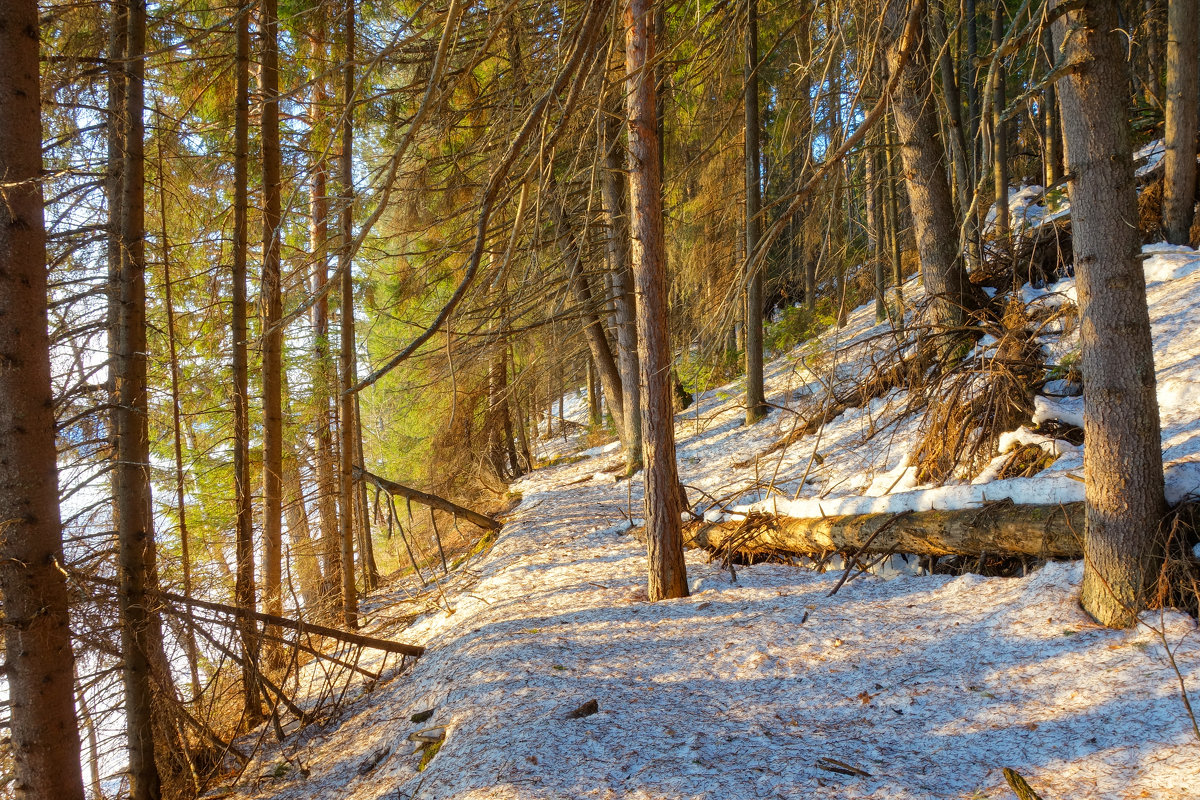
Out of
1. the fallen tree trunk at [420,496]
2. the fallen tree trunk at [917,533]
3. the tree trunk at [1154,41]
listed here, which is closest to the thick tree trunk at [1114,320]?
the fallen tree trunk at [917,533]

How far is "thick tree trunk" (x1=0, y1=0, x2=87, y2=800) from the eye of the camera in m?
3.15

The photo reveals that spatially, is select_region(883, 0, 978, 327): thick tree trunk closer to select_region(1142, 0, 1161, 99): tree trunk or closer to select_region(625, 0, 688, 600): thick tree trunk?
select_region(625, 0, 688, 600): thick tree trunk

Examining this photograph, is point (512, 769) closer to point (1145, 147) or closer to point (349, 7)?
point (349, 7)

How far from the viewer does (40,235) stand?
10.8 feet

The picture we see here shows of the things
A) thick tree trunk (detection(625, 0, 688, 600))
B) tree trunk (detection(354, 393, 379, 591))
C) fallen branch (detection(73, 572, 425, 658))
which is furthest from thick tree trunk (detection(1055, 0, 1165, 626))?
tree trunk (detection(354, 393, 379, 591))

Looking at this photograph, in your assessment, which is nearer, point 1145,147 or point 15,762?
point 15,762

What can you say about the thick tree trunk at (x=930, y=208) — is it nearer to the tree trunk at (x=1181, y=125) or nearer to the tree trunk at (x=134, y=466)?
the tree trunk at (x=1181, y=125)

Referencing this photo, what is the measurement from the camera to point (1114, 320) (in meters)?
3.19

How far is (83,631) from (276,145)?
3.91 meters

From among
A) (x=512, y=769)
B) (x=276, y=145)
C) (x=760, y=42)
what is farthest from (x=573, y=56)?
(x=760, y=42)

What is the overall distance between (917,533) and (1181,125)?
21.3 feet

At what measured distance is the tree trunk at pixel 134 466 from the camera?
392 cm

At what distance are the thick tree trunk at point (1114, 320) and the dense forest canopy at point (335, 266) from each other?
0.04ft

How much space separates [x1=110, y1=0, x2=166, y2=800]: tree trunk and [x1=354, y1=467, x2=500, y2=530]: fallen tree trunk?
2213 mm
